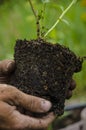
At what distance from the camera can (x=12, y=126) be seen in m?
1.61

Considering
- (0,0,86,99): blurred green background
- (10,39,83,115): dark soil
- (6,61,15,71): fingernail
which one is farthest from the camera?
(0,0,86,99): blurred green background

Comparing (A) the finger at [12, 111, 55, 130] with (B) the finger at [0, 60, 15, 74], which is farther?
(B) the finger at [0, 60, 15, 74]

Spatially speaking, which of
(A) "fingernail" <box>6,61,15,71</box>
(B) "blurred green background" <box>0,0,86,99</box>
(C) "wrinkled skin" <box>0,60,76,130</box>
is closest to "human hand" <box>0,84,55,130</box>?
(C) "wrinkled skin" <box>0,60,76,130</box>

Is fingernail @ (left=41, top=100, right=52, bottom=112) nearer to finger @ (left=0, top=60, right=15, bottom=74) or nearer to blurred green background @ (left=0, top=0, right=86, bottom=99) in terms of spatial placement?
finger @ (left=0, top=60, right=15, bottom=74)

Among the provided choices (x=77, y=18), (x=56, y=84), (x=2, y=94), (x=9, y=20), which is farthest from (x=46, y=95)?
(x=9, y=20)

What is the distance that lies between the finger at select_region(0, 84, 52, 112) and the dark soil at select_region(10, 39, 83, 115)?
9cm

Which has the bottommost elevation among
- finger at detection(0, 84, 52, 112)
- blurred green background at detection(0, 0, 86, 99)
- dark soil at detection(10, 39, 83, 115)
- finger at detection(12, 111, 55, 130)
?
Answer: finger at detection(12, 111, 55, 130)

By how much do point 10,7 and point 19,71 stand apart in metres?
3.30

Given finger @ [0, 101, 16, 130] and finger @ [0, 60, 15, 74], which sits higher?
finger @ [0, 60, 15, 74]

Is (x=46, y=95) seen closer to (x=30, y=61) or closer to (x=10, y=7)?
(x=30, y=61)

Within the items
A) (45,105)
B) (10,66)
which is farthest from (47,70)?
(10,66)

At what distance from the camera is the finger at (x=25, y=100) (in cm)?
160

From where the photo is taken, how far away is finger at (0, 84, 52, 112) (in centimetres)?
160

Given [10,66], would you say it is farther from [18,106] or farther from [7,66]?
[18,106]
